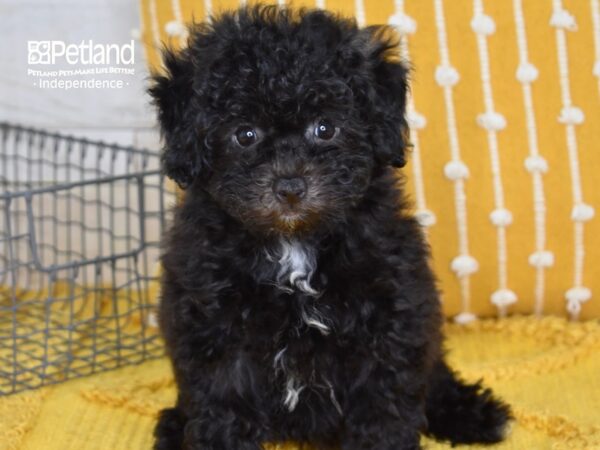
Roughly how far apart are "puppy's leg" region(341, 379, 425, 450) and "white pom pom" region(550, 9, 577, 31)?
1422 mm

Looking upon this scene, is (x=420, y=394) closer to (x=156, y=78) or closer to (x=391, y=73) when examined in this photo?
(x=391, y=73)

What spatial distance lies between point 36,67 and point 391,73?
212cm

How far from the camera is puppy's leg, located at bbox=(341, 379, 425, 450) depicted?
2.31 m

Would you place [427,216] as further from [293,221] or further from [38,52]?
[38,52]

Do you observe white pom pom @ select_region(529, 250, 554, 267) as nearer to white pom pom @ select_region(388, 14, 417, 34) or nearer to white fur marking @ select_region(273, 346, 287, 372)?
white pom pom @ select_region(388, 14, 417, 34)

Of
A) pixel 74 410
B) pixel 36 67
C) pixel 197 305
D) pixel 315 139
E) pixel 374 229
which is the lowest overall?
pixel 74 410

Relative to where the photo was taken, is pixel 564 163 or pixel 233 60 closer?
pixel 233 60

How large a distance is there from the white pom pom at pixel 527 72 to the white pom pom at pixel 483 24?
0.51ft

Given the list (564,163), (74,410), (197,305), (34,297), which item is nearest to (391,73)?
(197,305)

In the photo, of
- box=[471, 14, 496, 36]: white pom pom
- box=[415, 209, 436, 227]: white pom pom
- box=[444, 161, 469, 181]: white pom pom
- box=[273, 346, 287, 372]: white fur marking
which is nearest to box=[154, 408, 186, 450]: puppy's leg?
box=[273, 346, 287, 372]: white fur marking

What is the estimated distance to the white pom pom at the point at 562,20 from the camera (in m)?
3.11

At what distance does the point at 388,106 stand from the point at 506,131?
1051 millimetres

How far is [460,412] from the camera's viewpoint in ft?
8.87

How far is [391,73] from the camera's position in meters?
2.25
